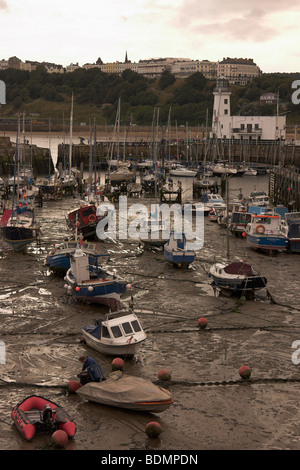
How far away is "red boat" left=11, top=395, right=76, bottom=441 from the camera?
18.6 meters

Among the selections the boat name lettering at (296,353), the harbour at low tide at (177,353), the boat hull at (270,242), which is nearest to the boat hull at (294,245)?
the boat hull at (270,242)

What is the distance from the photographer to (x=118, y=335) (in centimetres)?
2441

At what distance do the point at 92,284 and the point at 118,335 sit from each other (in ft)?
20.6

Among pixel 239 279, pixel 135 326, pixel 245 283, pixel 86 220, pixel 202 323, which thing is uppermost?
pixel 86 220

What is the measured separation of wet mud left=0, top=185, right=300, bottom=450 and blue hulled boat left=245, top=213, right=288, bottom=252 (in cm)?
198

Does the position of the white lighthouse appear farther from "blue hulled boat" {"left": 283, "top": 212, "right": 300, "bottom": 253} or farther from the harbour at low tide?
the harbour at low tide

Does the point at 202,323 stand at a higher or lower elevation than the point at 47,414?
higher

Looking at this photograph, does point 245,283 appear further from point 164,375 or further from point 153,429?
point 153,429

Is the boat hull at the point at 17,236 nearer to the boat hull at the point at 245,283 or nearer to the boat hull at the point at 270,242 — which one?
the boat hull at the point at 270,242

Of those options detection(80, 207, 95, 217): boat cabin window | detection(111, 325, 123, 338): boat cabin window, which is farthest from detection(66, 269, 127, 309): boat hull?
detection(80, 207, 95, 217): boat cabin window

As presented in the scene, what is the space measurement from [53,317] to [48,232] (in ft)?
73.7

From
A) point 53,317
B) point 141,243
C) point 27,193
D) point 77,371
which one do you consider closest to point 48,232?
point 141,243

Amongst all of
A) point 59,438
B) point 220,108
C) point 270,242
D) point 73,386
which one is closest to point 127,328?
point 73,386

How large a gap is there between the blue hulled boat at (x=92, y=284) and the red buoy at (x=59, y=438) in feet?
40.2
